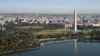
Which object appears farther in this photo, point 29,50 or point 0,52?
point 29,50

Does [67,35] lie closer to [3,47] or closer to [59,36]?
[59,36]

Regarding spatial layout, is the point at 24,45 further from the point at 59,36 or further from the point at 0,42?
the point at 59,36

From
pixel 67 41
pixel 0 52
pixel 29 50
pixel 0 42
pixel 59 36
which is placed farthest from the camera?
pixel 59 36

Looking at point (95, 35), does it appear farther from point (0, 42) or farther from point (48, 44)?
point (0, 42)

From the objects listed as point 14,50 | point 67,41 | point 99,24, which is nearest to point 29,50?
point 14,50

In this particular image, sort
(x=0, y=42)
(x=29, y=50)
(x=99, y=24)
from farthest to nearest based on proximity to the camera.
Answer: (x=99, y=24)
(x=0, y=42)
(x=29, y=50)

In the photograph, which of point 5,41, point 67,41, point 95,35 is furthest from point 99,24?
point 5,41

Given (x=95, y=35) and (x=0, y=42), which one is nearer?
(x=0, y=42)

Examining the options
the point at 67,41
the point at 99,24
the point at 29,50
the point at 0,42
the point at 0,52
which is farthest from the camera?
the point at 99,24

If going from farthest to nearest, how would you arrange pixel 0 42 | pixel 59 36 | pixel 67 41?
pixel 59 36 → pixel 67 41 → pixel 0 42
